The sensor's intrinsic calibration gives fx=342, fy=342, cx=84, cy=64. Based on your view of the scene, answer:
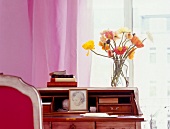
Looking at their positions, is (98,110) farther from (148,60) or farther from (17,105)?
(17,105)

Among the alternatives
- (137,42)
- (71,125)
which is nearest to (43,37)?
(137,42)

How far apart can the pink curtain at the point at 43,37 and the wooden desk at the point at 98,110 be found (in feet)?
1.32

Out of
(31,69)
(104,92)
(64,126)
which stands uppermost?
(31,69)

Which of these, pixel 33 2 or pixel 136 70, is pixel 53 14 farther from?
pixel 136 70

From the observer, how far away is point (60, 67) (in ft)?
9.53

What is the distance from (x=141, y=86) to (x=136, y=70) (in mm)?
153

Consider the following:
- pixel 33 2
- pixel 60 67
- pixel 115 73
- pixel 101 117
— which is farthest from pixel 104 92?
pixel 33 2

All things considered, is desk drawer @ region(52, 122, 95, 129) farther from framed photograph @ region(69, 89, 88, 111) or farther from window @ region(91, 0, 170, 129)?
window @ region(91, 0, 170, 129)

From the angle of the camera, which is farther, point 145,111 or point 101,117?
point 145,111

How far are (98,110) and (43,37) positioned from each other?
0.85 meters

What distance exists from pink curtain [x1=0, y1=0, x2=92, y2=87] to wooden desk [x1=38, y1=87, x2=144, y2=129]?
1.32 ft

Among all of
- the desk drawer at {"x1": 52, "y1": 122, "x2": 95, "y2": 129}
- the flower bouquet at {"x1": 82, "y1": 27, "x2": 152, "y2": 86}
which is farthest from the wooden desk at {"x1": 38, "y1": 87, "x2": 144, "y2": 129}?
the flower bouquet at {"x1": 82, "y1": 27, "x2": 152, "y2": 86}

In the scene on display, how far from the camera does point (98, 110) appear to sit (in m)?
2.42

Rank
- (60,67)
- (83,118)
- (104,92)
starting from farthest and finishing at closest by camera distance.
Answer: (60,67) < (104,92) < (83,118)
